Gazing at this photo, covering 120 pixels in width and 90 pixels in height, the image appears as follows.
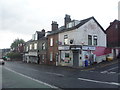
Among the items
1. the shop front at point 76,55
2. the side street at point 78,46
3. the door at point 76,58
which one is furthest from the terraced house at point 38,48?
the door at point 76,58

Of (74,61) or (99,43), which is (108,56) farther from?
(74,61)

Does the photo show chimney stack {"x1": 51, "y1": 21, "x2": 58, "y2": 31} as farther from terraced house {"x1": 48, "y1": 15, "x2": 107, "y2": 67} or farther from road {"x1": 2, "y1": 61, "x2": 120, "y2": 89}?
road {"x1": 2, "y1": 61, "x2": 120, "y2": 89}

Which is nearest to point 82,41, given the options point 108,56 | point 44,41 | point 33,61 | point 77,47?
point 77,47

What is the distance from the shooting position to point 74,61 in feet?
94.1

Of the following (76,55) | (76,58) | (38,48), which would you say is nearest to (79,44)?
(76,55)

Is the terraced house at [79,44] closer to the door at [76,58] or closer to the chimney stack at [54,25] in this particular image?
the door at [76,58]

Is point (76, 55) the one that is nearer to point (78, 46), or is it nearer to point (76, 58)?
point (76, 58)

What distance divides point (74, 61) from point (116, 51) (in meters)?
10.3

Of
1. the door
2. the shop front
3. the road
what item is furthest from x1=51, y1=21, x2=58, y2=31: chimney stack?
the road

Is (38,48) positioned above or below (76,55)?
above

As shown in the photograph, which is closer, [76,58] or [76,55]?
[76,58]

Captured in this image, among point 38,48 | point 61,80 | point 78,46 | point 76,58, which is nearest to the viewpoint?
point 61,80

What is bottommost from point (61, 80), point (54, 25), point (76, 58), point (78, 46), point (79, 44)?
point (61, 80)

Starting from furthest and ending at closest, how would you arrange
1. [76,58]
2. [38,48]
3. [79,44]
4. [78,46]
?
[38,48]
[79,44]
[76,58]
[78,46]
